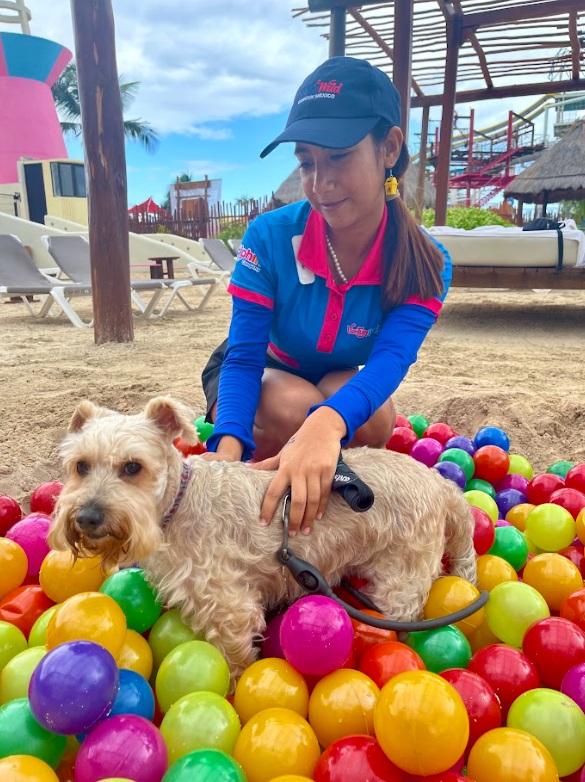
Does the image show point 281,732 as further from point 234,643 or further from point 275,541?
point 275,541

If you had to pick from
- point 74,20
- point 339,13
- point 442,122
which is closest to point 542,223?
point 442,122

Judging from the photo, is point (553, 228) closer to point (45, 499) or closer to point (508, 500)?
point (508, 500)

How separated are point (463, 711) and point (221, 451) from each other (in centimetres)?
145

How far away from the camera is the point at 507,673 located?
6.27 feet

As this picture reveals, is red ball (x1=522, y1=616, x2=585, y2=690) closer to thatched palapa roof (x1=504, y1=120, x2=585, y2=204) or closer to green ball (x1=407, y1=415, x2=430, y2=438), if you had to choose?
green ball (x1=407, y1=415, x2=430, y2=438)

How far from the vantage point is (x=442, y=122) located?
508 inches

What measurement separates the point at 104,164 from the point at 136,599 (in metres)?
6.56

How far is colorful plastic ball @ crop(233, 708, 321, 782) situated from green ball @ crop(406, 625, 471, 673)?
580mm

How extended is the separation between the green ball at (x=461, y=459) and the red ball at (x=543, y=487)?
1.20 feet

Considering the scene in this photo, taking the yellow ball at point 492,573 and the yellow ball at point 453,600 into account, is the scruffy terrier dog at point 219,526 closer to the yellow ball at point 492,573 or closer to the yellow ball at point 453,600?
the yellow ball at point 453,600

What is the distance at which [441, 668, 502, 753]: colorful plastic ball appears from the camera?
174cm

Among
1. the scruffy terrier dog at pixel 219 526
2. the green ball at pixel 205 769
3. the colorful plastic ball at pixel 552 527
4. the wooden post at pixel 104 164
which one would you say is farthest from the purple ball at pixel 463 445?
the wooden post at pixel 104 164

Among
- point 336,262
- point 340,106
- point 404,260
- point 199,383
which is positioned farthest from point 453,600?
point 199,383

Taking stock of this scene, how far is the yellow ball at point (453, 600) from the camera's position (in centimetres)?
224
